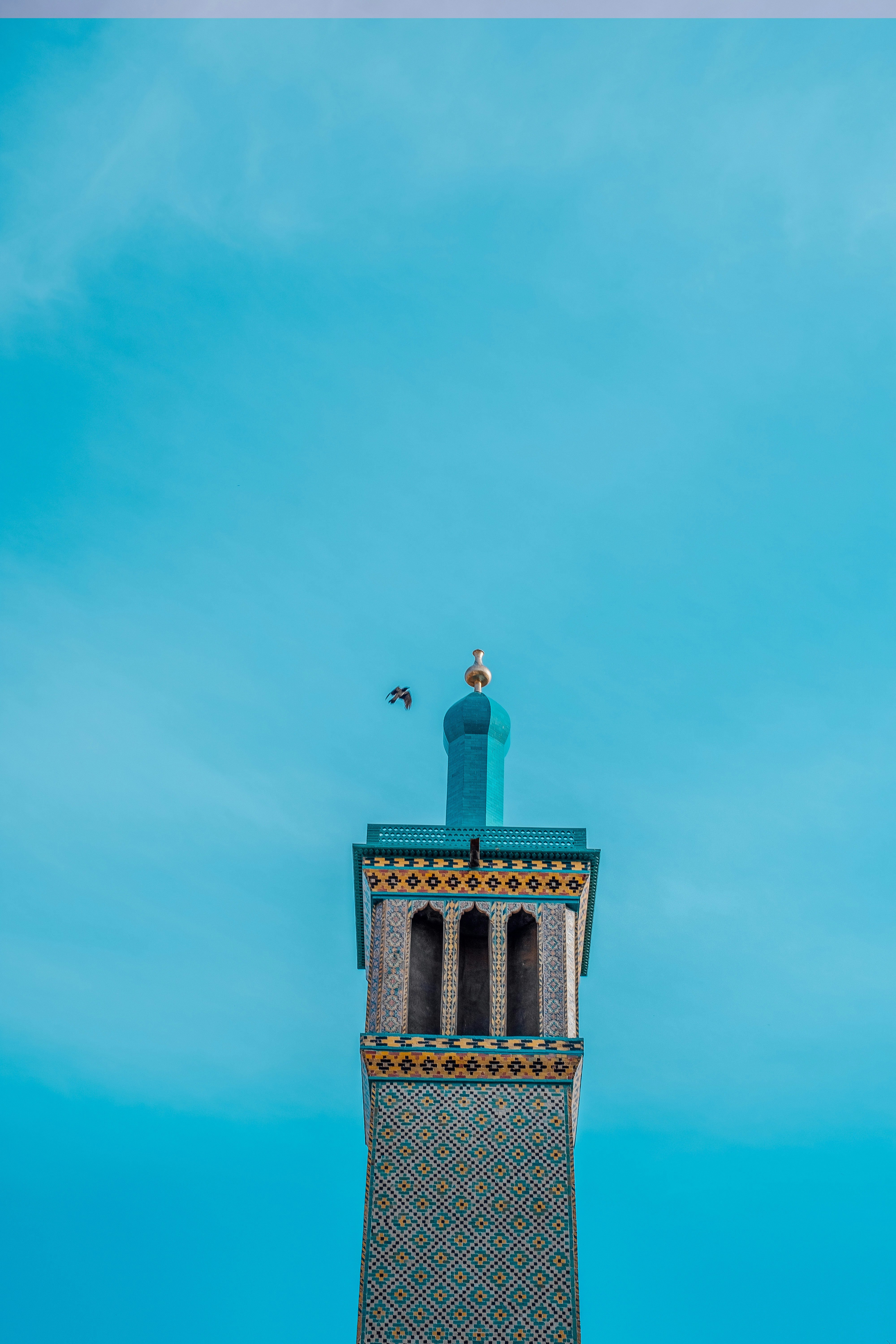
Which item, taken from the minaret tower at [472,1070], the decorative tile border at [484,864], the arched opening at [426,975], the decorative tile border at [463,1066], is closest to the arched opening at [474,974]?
the minaret tower at [472,1070]

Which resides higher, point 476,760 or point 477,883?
point 476,760

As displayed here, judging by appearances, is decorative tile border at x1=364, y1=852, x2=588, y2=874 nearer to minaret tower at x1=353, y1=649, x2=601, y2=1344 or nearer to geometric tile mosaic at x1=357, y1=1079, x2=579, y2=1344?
minaret tower at x1=353, y1=649, x2=601, y2=1344

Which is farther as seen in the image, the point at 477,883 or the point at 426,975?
the point at 477,883

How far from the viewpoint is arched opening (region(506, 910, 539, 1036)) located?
21578 millimetres

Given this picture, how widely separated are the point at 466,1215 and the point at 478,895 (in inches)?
191

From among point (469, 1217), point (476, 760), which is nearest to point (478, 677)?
point (476, 760)

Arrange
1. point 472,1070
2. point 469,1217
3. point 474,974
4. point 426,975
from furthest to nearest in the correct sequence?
point 474,974
point 426,975
point 472,1070
point 469,1217

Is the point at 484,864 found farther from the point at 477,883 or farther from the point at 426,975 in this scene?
the point at 426,975

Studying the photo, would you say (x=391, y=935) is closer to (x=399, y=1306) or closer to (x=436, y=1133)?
(x=436, y=1133)

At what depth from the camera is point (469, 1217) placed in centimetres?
1922

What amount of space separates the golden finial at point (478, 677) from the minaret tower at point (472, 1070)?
1.92 metres

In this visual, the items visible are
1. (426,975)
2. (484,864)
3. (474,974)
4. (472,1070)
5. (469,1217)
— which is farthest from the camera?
(484,864)

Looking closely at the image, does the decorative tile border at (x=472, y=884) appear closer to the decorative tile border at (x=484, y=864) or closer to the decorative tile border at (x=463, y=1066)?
the decorative tile border at (x=484, y=864)

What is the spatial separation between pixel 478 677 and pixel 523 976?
20.2ft
